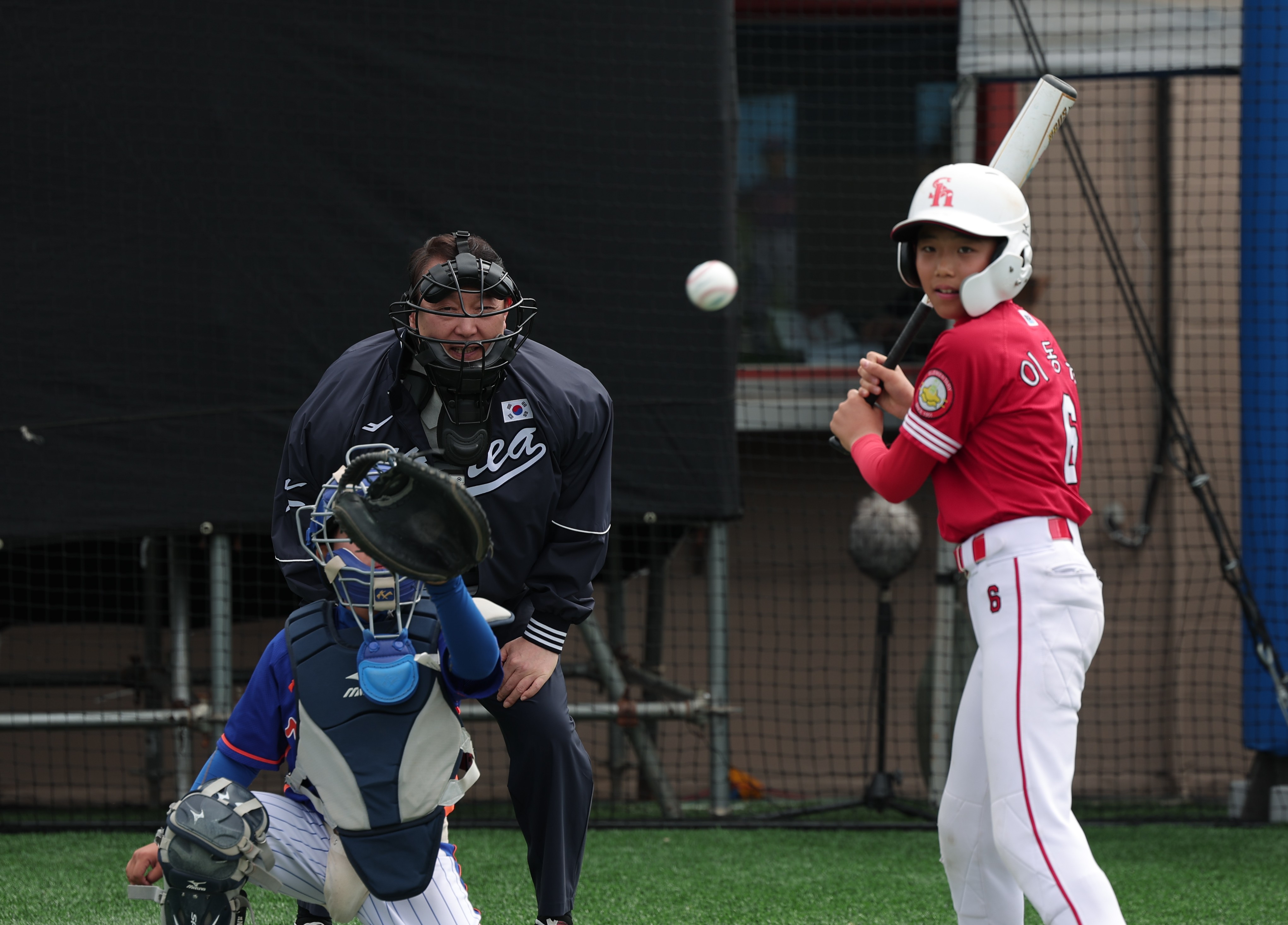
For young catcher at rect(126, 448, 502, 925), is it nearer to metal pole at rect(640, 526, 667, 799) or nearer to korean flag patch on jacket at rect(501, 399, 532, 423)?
korean flag patch on jacket at rect(501, 399, 532, 423)

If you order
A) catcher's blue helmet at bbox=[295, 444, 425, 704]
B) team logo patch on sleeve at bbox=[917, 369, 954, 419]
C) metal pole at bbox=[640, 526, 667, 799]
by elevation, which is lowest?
metal pole at bbox=[640, 526, 667, 799]

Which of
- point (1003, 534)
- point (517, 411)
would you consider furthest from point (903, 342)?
point (517, 411)

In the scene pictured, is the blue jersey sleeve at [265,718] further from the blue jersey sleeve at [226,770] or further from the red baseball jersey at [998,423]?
the red baseball jersey at [998,423]

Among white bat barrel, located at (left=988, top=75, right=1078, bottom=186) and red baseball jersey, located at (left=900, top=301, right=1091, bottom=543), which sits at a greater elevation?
white bat barrel, located at (left=988, top=75, right=1078, bottom=186)

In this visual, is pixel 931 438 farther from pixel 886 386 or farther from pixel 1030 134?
pixel 1030 134

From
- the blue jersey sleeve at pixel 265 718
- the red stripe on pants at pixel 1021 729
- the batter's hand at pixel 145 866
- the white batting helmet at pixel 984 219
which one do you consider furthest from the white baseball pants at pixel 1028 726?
the batter's hand at pixel 145 866

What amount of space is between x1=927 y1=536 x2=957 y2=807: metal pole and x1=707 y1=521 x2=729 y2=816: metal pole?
0.79m

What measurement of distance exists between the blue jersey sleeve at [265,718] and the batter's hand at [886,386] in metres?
1.26

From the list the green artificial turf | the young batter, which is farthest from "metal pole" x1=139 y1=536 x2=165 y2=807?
the young batter

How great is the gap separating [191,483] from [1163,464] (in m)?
4.12

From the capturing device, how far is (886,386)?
2672 mm

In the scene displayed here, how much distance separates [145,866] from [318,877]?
30cm

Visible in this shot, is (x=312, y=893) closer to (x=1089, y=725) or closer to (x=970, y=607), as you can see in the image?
(x=970, y=607)

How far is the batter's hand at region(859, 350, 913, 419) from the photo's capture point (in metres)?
2.65
